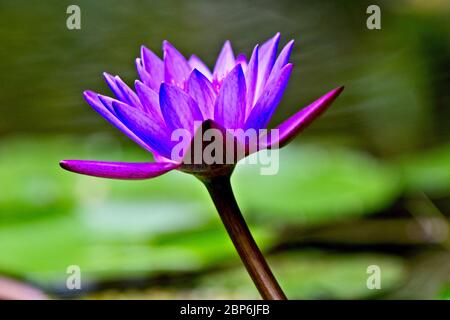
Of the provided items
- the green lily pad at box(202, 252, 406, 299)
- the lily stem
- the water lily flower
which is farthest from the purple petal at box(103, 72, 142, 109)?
the green lily pad at box(202, 252, 406, 299)

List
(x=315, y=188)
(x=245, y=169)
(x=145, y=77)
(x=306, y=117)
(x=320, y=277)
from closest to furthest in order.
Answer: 1. (x=306, y=117)
2. (x=145, y=77)
3. (x=320, y=277)
4. (x=315, y=188)
5. (x=245, y=169)

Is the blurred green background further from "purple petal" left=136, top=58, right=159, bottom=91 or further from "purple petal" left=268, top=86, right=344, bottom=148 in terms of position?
"purple petal" left=268, top=86, right=344, bottom=148

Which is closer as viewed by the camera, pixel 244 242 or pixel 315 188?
pixel 244 242

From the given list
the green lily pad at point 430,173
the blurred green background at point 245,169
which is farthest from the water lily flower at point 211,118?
the green lily pad at point 430,173

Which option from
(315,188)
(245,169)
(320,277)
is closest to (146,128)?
(320,277)

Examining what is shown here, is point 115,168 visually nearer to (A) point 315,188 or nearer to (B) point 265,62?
(B) point 265,62

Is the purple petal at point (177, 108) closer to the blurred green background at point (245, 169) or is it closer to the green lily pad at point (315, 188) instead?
the blurred green background at point (245, 169)
